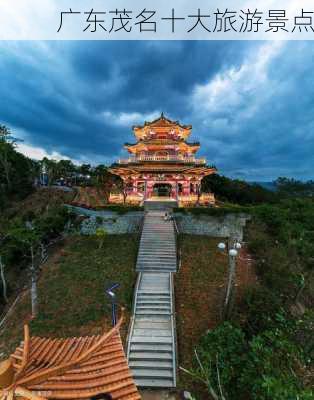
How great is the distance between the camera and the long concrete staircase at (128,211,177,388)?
8188 millimetres

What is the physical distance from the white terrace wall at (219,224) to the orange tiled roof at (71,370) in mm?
13418

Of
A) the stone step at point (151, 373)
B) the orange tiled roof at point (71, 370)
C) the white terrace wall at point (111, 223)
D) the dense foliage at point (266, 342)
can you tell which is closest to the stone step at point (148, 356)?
the stone step at point (151, 373)

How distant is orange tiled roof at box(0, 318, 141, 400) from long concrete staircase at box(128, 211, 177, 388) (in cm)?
434

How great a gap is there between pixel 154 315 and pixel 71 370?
6.77m

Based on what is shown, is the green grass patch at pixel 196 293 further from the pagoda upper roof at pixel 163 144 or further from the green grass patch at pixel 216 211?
the pagoda upper roof at pixel 163 144

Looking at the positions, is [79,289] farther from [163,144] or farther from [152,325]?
[163,144]

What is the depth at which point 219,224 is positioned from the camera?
58.1 ft

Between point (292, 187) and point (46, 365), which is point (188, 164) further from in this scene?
point (292, 187)

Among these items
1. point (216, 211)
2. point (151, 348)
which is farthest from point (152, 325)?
point (216, 211)

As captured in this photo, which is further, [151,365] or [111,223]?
[111,223]

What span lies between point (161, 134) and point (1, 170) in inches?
1129

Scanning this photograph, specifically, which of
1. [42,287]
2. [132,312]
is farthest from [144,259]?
[42,287]

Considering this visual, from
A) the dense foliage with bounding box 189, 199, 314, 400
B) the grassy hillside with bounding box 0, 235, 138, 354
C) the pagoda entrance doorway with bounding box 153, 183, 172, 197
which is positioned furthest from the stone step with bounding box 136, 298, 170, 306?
the pagoda entrance doorway with bounding box 153, 183, 172, 197

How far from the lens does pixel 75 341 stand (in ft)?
16.8
